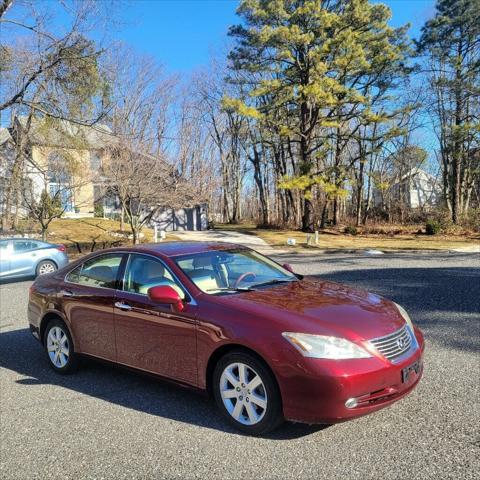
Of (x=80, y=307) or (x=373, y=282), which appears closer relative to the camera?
(x=80, y=307)

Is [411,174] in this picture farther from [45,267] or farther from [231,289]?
[231,289]

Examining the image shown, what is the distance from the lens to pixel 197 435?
380 centimetres

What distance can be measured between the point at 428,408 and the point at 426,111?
3736cm

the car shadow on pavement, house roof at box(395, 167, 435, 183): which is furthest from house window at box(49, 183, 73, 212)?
house roof at box(395, 167, 435, 183)

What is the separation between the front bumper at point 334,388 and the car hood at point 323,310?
0.23 meters

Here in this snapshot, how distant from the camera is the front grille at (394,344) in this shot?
362 centimetres

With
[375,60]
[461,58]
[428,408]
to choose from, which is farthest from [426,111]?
[428,408]

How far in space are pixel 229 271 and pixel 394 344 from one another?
179 cm

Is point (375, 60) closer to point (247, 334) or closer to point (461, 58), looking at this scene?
point (461, 58)

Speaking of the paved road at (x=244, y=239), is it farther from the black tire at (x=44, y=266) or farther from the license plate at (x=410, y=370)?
the license plate at (x=410, y=370)

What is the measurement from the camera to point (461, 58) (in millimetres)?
33000

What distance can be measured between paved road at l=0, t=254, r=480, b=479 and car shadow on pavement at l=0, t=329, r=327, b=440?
0.02 meters

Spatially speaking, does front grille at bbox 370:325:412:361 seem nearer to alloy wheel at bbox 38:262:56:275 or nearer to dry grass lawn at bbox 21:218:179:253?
alloy wheel at bbox 38:262:56:275

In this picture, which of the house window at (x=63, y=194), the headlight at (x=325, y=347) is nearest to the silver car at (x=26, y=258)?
the house window at (x=63, y=194)
